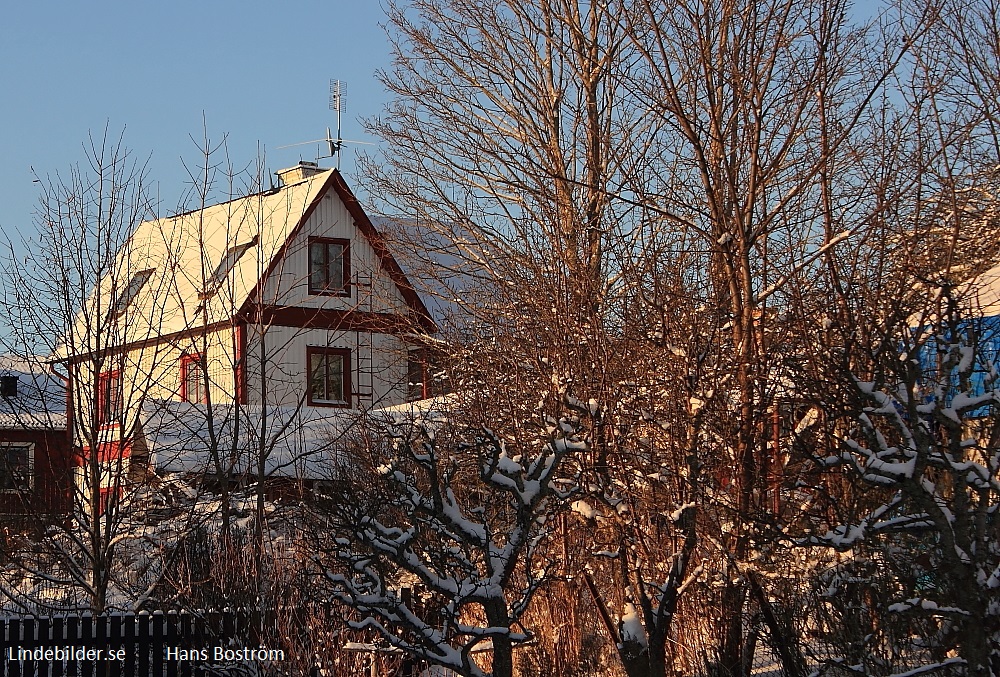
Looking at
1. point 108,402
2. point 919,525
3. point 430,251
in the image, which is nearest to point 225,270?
point 430,251

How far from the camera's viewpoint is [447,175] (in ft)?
60.0

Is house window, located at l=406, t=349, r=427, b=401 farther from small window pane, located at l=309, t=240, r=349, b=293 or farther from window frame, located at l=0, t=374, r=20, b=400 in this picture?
window frame, located at l=0, t=374, r=20, b=400

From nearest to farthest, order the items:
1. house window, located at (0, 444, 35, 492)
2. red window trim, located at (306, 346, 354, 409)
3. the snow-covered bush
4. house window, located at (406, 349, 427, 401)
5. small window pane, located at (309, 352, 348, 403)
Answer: the snow-covered bush → house window, located at (0, 444, 35, 492) → house window, located at (406, 349, 427, 401) → red window trim, located at (306, 346, 354, 409) → small window pane, located at (309, 352, 348, 403)

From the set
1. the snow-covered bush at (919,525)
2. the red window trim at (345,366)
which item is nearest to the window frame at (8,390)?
the red window trim at (345,366)

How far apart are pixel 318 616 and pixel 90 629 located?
298 cm

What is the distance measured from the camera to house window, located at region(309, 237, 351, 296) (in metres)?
26.4

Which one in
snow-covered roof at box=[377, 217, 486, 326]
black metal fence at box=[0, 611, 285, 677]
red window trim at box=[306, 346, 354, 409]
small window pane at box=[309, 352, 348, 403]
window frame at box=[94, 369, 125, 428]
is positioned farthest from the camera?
small window pane at box=[309, 352, 348, 403]

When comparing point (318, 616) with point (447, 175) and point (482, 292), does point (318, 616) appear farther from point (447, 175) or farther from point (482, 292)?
point (447, 175)

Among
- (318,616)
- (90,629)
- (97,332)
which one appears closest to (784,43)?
(318,616)

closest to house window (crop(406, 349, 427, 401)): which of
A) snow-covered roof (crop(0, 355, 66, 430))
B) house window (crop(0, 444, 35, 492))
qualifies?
snow-covered roof (crop(0, 355, 66, 430))

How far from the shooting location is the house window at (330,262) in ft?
86.7

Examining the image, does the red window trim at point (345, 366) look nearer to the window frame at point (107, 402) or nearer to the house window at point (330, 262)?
the house window at point (330, 262)

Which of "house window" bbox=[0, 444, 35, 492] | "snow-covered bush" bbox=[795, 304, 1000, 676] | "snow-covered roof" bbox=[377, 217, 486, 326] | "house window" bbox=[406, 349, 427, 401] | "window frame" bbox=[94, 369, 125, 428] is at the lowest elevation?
"snow-covered bush" bbox=[795, 304, 1000, 676]

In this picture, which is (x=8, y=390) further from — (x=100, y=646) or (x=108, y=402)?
(x=100, y=646)
